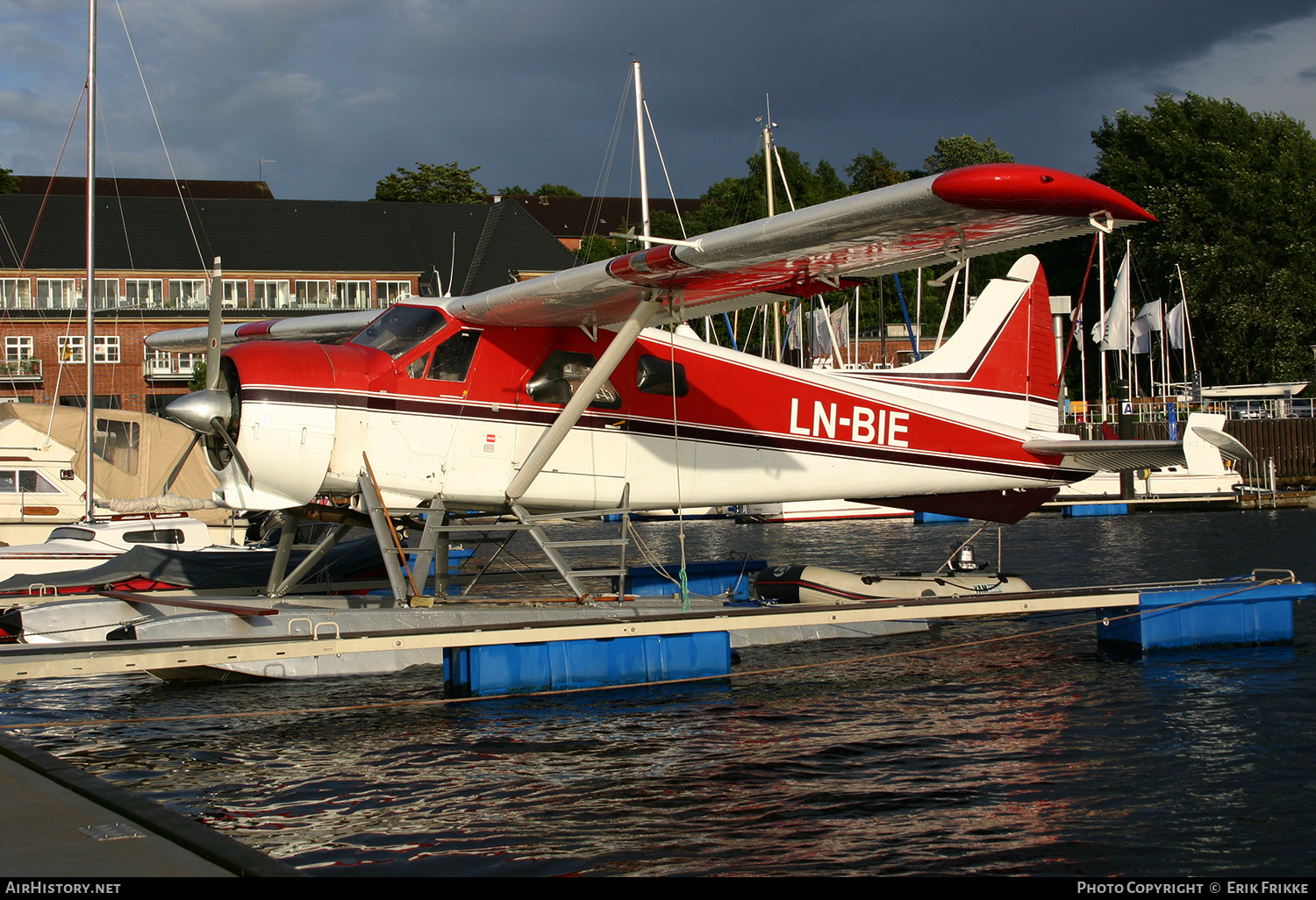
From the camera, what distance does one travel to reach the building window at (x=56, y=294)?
53.9 metres

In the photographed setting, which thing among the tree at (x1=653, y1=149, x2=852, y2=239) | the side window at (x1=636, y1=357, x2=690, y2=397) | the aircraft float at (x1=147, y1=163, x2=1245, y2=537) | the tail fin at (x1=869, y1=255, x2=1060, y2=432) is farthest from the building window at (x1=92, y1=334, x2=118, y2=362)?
the tail fin at (x1=869, y1=255, x2=1060, y2=432)

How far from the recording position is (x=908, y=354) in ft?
191

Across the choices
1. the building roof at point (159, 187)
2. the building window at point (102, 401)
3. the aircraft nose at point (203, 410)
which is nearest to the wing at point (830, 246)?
the aircraft nose at point (203, 410)

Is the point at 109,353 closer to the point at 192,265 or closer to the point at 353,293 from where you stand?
the point at 192,265

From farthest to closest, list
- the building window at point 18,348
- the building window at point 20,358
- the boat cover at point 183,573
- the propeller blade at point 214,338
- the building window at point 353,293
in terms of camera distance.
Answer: the building window at point 353,293 → the building window at point 18,348 → the building window at point 20,358 → the boat cover at point 183,573 → the propeller blade at point 214,338

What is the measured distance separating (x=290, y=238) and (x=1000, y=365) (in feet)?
174

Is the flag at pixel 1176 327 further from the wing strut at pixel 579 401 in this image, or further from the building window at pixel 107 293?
the building window at pixel 107 293

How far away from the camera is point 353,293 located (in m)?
58.2

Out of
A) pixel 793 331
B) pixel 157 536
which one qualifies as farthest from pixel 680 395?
pixel 793 331

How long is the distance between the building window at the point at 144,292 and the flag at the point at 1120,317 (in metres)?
43.6

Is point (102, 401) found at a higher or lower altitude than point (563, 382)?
higher

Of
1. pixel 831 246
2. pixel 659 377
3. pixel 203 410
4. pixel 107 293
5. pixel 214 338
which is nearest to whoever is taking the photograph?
pixel 831 246
